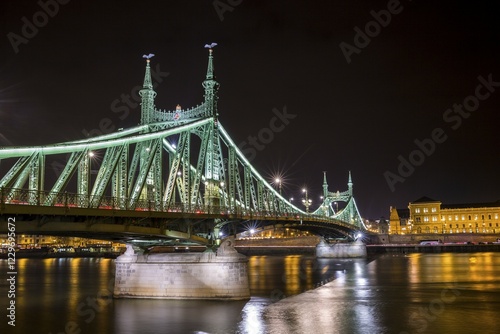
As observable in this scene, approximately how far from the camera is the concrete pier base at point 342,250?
105m

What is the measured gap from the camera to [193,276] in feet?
117

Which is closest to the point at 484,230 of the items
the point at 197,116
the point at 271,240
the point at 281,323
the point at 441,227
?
the point at 441,227

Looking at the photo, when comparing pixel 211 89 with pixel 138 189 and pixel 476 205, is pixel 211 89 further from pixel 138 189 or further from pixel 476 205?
pixel 476 205

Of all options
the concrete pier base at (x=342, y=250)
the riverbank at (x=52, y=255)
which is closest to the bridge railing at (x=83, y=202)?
the concrete pier base at (x=342, y=250)

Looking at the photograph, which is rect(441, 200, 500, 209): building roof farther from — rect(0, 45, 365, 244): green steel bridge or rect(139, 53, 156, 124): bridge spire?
rect(139, 53, 156, 124): bridge spire

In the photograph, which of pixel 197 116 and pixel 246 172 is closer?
pixel 197 116

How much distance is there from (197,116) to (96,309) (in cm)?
1933

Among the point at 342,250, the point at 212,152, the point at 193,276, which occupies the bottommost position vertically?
the point at 342,250

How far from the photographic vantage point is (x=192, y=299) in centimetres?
3475

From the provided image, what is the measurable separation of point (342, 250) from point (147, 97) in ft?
228

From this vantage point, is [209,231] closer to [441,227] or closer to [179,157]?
[179,157]
